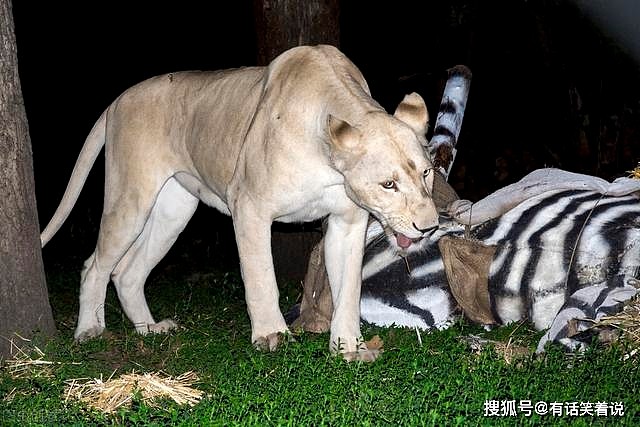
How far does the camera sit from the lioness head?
4.60 m

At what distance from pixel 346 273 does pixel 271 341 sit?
528mm

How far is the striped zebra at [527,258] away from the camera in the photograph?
5547 millimetres

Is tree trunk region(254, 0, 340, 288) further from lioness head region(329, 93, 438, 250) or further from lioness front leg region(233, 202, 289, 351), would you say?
lioness head region(329, 93, 438, 250)

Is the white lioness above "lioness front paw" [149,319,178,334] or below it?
above

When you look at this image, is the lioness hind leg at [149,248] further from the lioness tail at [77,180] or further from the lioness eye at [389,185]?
the lioness eye at [389,185]

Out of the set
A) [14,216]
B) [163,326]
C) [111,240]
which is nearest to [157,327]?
[163,326]

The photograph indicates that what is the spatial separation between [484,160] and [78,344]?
26.0 feet

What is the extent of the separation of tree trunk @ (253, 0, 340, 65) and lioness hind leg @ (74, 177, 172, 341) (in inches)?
84.7

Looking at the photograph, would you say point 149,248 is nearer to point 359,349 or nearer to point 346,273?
point 346,273

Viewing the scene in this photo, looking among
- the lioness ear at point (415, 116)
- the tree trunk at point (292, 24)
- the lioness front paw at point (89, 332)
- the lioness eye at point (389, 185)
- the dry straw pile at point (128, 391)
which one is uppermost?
the lioness ear at point (415, 116)

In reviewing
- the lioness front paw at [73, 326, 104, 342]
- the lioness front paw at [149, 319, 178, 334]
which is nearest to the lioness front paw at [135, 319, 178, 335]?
the lioness front paw at [149, 319, 178, 334]

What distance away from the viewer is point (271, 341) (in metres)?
5.26

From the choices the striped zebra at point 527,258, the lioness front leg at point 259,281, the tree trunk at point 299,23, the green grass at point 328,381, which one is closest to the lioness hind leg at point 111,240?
the green grass at point 328,381

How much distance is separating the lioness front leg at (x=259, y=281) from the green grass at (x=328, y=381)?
133 mm
